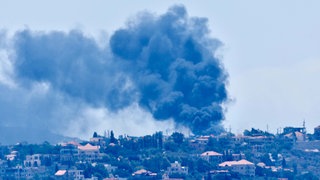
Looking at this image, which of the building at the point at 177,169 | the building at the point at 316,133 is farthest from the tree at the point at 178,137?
the building at the point at 316,133

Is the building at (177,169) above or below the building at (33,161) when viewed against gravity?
below

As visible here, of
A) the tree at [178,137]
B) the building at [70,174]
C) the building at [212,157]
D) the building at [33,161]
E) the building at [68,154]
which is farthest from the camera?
the tree at [178,137]

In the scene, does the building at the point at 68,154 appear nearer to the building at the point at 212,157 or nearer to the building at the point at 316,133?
the building at the point at 212,157

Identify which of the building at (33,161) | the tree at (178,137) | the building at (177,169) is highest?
the tree at (178,137)

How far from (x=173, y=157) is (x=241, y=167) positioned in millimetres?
6171

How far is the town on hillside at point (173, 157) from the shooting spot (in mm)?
136500

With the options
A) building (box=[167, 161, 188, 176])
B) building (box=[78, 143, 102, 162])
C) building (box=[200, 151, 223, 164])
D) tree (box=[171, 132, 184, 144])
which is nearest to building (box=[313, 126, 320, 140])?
building (box=[200, 151, 223, 164])

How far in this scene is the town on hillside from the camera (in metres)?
136

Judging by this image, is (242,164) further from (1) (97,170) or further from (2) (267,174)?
(1) (97,170)

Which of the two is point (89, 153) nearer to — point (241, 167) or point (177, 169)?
point (177, 169)

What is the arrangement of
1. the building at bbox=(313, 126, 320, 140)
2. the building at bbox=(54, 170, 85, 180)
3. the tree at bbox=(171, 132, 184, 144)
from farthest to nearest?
1. the building at bbox=(313, 126, 320, 140)
2. the tree at bbox=(171, 132, 184, 144)
3. the building at bbox=(54, 170, 85, 180)

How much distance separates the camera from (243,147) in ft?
506

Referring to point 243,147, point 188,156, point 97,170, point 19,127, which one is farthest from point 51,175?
point 19,127

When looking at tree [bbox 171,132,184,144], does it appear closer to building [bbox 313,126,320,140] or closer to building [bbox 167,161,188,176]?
building [bbox 167,161,188,176]
